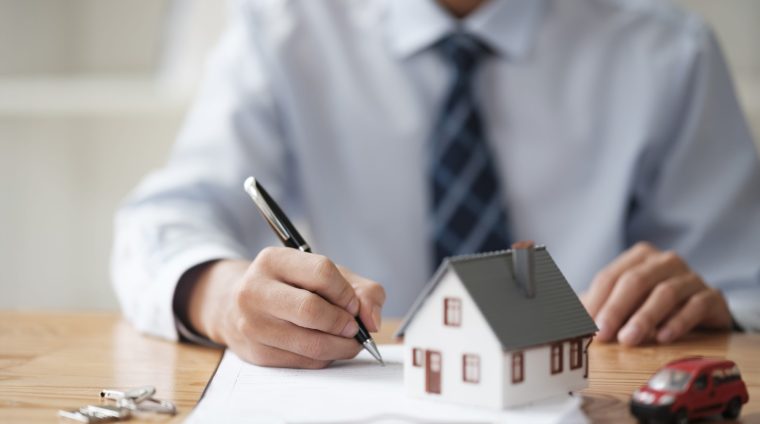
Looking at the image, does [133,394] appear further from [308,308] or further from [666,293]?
[666,293]

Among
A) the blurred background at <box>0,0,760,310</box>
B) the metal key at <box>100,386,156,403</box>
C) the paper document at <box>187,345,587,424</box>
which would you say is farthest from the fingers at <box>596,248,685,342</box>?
the blurred background at <box>0,0,760,310</box>

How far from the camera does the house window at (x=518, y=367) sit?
0.68 meters

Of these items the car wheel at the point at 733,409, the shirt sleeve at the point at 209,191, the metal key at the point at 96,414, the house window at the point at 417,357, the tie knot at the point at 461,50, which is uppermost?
the tie knot at the point at 461,50

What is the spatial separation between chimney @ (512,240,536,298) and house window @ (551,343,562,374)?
4 cm

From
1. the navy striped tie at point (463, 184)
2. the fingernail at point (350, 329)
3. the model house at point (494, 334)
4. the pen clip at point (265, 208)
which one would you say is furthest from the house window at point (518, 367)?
the navy striped tie at point (463, 184)

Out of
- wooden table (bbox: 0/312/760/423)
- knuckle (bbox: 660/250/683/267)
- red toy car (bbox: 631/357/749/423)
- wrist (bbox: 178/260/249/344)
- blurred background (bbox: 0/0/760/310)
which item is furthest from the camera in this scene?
blurred background (bbox: 0/0/760/310)

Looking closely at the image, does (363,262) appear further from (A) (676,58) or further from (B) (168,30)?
(B) (168,30)

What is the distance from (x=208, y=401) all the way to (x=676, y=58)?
1.16 meters

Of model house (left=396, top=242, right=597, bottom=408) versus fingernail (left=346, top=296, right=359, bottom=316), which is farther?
fingernail (left=346, top=296, right=359, bottom=316)

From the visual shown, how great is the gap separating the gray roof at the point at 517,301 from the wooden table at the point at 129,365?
7cm

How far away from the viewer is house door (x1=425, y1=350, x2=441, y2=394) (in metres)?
0.71

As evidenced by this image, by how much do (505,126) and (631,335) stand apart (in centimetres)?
60

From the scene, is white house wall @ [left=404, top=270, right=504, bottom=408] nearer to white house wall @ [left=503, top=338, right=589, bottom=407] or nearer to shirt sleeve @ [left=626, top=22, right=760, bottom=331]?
white house wall @ [left=503, top=338, right=589, bottom=407]

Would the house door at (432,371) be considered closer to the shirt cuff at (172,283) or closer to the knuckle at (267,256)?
the knuckle at (267,256)
